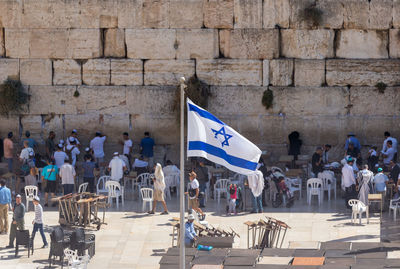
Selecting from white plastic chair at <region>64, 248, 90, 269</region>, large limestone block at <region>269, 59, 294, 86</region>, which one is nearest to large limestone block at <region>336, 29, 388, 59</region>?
large limestone block at <region>269, 59, 294, 86</region>

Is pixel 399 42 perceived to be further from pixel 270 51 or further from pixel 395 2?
pixel 270 51

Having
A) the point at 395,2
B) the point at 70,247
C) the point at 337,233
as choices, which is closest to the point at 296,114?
the point at 395,2

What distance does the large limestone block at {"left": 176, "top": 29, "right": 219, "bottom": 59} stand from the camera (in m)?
32.0

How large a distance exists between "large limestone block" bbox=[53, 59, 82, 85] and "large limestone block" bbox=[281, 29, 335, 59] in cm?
596

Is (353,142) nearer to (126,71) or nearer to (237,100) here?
(237,100)

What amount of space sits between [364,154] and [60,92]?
897 centimetres

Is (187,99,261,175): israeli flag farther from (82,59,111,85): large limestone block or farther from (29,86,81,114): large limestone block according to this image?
(29,86,81,114): large limestone block

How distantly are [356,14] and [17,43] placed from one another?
385 inches

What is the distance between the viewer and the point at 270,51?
32031 millimetres

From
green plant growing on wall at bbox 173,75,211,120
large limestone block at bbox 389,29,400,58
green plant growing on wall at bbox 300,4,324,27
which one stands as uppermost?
green plant growing on wall at bbox 300,4,324,27

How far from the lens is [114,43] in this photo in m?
A: 32.2

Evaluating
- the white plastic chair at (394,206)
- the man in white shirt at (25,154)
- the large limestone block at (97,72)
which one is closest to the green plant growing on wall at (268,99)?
the large limestone block at (97,72)

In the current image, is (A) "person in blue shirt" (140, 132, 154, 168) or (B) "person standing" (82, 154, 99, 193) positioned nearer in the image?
(B) "person standing" (82, 154, 99, 193)

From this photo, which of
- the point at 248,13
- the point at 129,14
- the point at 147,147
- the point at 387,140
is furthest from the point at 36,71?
the point at 387,140
